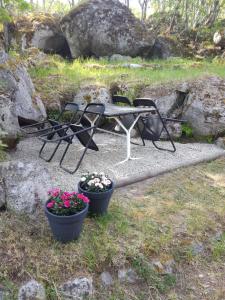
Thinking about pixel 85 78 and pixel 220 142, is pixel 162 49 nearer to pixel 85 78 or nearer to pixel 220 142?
pixel 85 78

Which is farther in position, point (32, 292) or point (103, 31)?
point (103, 31)

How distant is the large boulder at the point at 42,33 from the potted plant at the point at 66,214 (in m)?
7.94

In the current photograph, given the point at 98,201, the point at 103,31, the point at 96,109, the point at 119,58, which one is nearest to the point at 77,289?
the point at 98,201

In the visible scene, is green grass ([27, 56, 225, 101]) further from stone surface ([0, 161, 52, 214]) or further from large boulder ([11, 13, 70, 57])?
stone surface ([0, 161, 52, 214])

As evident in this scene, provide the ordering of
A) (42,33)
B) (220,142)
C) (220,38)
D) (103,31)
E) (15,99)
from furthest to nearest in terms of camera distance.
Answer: (220,38), (42,33), (103,31), (220,142), (15,99)

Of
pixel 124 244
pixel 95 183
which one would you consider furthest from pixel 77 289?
pixel 95 183

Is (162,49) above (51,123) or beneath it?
beneath

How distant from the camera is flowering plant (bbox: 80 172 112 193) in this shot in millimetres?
2869

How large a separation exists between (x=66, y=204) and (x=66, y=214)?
0.31 ft

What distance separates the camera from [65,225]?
243cm

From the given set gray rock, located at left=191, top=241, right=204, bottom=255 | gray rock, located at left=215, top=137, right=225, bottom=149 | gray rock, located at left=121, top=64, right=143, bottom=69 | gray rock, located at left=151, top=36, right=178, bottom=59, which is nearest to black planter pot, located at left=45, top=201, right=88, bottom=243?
gray rock, located at left=191, top=241, right=204, bottom=255

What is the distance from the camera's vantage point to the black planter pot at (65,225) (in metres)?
2.41

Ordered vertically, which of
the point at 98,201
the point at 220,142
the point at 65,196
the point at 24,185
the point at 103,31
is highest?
the point at 103,31

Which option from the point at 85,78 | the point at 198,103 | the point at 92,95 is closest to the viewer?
the point at 198,103
